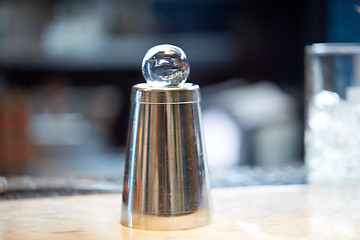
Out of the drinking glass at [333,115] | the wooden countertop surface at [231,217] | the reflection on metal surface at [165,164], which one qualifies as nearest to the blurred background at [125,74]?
the drinking glass at [333,115]

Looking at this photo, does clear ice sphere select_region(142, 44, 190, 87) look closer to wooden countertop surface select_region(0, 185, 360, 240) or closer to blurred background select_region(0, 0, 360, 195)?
wooden countertop surface select_region(0, 185, 360, 240)

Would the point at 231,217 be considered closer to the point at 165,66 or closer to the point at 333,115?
the point at 165,66

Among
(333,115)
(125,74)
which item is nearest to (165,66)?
(333,115)

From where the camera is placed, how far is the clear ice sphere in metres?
0.77

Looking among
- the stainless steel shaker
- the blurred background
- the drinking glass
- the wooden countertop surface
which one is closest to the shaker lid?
the stainless steel shaker

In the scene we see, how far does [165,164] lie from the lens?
2.49 ft

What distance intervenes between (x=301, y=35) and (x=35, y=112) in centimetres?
141

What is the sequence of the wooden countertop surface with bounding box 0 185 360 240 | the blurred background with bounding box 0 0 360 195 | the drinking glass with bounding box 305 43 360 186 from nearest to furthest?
1. the wooden countertop surface with bounding box 0 185 360 240
2. the drinking glass with bounding box 305 43 360 186
3. the blurred background with bounding box 0 0 360 195

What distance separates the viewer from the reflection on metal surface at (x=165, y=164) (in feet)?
2.49

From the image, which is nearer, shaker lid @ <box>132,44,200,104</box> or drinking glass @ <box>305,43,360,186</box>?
shaker lid @ <box>132,44,200,104</box>

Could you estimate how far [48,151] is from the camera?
2.92m

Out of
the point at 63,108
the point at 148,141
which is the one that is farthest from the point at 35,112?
the point at 148,141

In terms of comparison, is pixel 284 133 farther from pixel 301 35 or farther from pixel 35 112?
pixel 35 112

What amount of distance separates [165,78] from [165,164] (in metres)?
0.11
